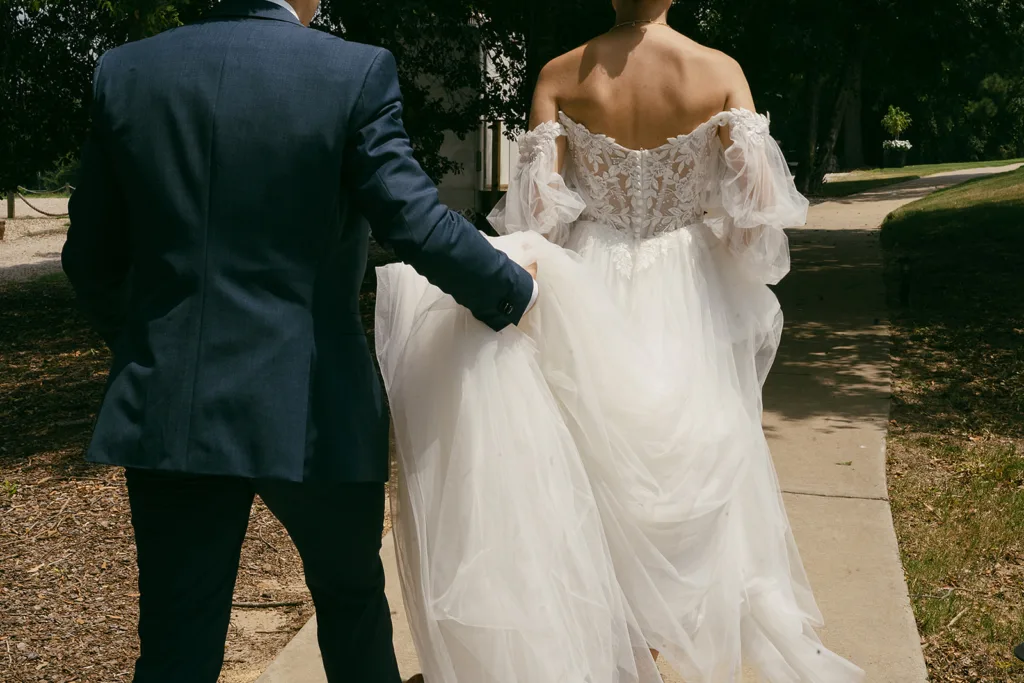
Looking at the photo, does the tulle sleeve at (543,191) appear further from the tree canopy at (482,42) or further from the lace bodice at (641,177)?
the tree canopy at (482,42)

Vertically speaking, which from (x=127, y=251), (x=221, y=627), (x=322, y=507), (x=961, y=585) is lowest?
(x=961, y=585)

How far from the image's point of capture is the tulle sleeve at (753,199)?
3463mm

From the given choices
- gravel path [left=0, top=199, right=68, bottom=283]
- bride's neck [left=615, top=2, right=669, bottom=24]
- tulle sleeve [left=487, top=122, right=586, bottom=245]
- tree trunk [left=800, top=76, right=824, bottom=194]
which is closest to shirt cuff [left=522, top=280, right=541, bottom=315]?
tulle sleeve [left=487, top=122, right=586, bottom=245]

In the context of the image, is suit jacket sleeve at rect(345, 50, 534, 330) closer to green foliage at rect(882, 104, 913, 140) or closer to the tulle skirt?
the tulle skirt

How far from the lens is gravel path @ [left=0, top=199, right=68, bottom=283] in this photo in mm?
16453

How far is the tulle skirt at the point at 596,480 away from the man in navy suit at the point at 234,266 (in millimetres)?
319

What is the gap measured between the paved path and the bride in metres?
0.74

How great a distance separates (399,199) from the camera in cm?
238

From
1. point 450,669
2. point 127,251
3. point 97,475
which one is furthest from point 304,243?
point 97,475

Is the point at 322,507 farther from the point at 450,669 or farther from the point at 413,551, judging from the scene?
the point at 450,669

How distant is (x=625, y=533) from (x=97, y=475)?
151 inches

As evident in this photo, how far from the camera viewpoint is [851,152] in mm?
45500

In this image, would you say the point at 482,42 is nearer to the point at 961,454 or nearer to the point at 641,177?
the point at 961,454

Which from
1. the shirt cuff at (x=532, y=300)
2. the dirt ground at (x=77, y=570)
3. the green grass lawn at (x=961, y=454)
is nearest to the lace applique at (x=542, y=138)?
the shirt cuff at (x=532, y=300)
